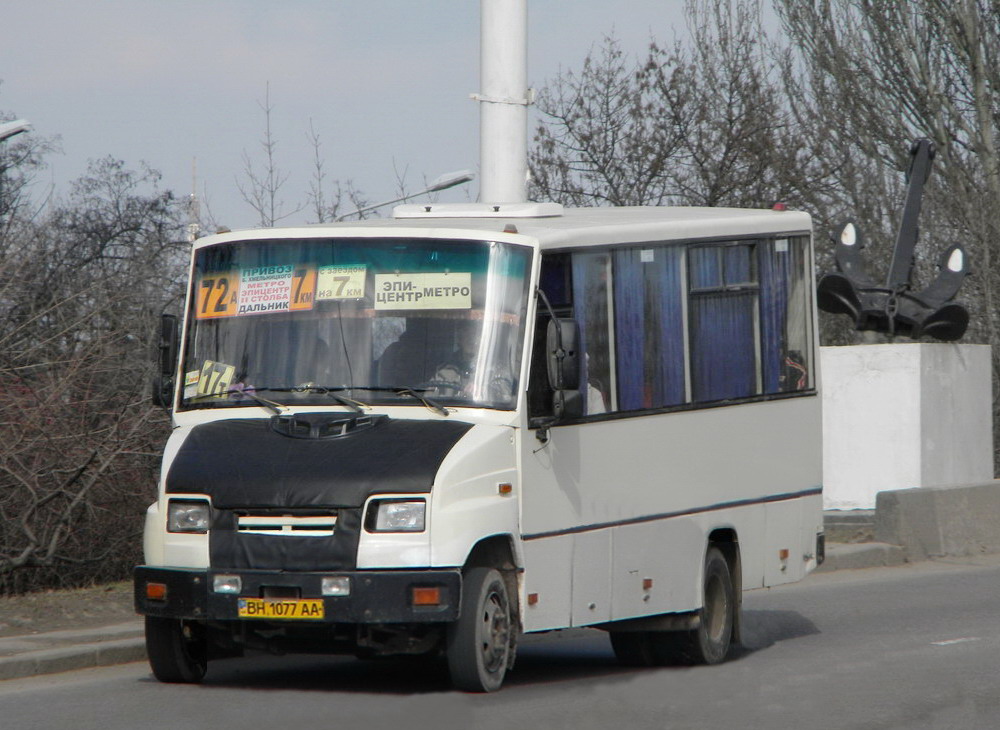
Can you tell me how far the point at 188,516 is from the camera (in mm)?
9195

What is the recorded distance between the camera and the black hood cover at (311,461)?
8.84 m

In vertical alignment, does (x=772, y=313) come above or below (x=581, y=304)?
above

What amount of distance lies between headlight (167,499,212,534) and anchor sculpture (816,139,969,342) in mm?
13788

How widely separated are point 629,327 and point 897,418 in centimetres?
1095

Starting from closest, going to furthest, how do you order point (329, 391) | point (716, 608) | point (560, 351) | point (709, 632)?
point (560, 351) < point (329, 391) < point (709, 632) < point (716, 608)

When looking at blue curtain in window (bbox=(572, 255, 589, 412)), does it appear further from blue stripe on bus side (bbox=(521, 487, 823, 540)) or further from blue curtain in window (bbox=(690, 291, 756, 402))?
blue curtain in window (bbox=(690, 291, 756, 402))

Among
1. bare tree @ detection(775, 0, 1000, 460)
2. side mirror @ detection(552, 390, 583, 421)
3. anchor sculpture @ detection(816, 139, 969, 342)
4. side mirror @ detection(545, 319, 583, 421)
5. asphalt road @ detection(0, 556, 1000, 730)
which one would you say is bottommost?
asphalt road @ detection(0, 556, 1000, 730)

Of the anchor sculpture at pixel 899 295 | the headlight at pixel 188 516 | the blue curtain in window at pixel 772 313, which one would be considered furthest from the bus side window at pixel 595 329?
the anchor sculpture at pixel 899 295

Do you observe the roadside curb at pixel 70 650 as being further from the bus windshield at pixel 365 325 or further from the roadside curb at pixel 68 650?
the bus windshield at pixel 365 325

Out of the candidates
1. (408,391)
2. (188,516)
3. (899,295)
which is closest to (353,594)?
(188,516)

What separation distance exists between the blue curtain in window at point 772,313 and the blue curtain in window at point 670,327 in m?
1.09

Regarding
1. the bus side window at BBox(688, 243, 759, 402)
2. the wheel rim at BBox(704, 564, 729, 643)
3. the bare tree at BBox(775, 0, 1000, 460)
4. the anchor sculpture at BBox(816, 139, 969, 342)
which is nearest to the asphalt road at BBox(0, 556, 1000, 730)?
the wheel rim at BBox(704, 564, 729, 643)

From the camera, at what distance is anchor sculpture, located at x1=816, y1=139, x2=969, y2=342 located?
2150 centimetres

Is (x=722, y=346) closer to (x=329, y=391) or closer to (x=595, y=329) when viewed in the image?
(x=595, y=329)
